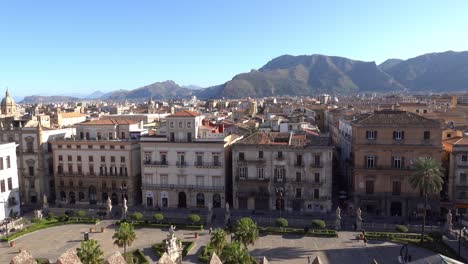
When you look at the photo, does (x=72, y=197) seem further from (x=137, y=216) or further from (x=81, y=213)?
(x=137, y=216)

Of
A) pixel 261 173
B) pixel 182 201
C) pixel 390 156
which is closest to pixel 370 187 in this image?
pixel 390 156

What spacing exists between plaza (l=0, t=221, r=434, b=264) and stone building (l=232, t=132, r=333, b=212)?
10839mm

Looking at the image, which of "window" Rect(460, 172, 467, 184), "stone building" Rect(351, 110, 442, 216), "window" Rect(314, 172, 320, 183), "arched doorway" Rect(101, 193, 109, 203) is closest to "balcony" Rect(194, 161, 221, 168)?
"window" Rect(314, 172, 320, 183)

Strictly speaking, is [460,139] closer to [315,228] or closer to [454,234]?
[454,234]

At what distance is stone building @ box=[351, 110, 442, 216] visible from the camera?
6356 centimetres

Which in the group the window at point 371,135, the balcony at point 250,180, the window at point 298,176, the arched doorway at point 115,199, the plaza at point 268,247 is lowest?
the plaza at point 268,247

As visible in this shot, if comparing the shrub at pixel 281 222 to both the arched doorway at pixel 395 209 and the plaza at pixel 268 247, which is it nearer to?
the plaza at pixel 268 247

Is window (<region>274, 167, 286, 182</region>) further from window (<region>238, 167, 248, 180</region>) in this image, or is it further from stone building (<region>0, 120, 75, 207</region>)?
stone building (<region>0, 120, 75, 207</region>)

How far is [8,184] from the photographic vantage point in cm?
7150

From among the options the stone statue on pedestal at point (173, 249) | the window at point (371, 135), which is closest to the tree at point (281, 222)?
the stone statue on pedestal at point (173, 249)

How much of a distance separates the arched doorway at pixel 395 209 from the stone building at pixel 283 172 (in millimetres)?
9349

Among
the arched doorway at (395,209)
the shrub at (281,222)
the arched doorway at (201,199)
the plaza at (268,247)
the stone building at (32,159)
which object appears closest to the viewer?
the plaza at (268,247)

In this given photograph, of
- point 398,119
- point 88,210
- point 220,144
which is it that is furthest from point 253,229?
point 88,210

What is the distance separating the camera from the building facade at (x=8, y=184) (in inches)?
2761
